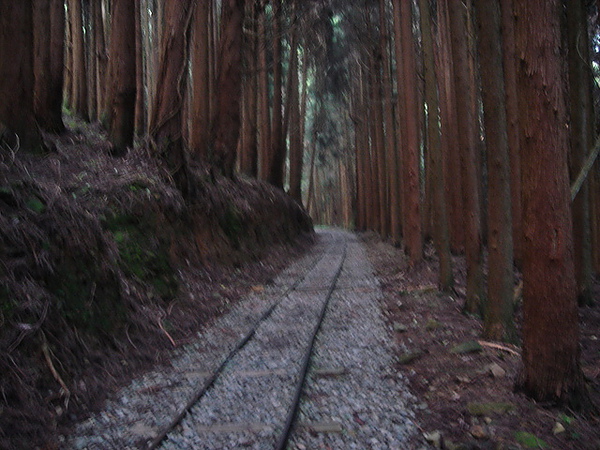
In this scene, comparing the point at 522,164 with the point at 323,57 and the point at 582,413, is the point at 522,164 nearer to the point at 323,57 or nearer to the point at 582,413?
the point at 582,413

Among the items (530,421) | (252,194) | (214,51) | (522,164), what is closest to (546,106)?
(522,164)

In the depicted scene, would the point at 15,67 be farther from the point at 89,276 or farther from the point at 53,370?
the point at 53,370

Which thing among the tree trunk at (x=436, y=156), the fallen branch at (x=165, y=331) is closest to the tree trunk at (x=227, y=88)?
the tree trunk at (x=436, y=156)

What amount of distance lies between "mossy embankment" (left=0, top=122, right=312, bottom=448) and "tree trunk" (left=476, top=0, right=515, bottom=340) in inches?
164

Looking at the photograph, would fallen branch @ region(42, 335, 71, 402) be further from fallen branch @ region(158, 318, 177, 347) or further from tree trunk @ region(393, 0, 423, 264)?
tree trunk @ region(393, 0, 423, 264)

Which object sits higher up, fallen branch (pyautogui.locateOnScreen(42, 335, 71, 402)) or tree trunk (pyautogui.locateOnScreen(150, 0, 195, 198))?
tree trunk (pyautogui.locateOnScreen(150, 0, 195, 198))

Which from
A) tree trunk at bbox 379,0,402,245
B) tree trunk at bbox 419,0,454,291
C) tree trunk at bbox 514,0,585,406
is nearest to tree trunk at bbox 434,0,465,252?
tree trunk at bbox 379,0,402,245

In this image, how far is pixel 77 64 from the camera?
14.4 m

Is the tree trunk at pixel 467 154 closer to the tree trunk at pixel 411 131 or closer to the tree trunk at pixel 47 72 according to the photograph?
the tree trunk at pixel 411 131

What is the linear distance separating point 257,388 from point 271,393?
7.8 inches

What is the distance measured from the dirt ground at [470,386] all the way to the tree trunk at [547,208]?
0.40m

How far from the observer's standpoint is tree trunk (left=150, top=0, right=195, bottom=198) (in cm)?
1060

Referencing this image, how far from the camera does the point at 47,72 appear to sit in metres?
9.56

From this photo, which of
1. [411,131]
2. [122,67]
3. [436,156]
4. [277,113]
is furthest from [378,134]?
[122,67]
